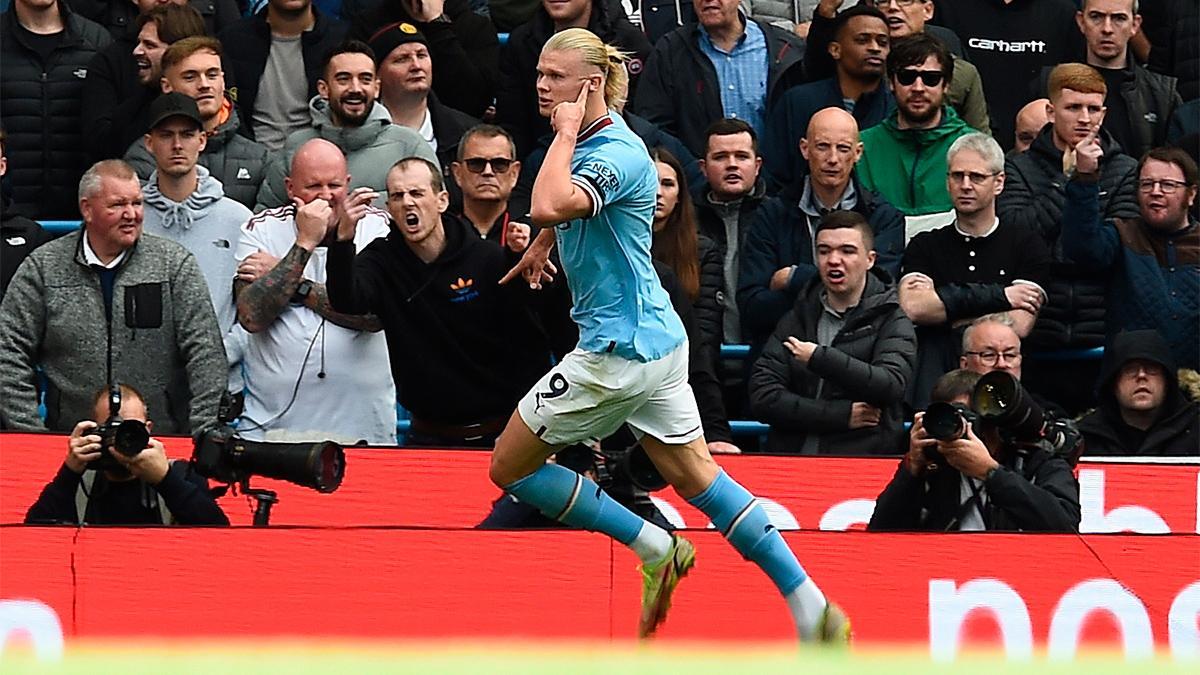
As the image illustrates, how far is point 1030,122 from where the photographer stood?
11875mm

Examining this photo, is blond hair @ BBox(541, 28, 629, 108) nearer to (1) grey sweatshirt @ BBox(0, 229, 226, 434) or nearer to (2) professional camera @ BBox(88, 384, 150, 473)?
(2) professional camera @ BBox(88, 384, 150, 473)

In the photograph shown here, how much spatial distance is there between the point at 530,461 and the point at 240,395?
185cm

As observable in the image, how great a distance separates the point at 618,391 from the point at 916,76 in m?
4.15

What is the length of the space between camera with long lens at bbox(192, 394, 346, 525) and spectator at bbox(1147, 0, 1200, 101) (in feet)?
20.4

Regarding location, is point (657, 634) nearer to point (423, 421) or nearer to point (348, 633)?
point (348, 633)

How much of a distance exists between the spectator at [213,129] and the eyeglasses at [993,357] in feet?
11.7

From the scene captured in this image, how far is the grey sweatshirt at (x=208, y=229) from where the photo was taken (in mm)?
10492

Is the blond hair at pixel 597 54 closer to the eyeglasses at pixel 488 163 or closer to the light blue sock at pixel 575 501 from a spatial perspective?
the light blue sock at pixel 575 501

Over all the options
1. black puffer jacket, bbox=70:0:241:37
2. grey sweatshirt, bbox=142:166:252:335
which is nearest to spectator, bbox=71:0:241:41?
black puffer jacket, bbox=70:0:241:37

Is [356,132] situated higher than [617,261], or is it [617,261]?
[356,132]

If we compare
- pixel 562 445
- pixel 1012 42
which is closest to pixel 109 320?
pixel 562 445

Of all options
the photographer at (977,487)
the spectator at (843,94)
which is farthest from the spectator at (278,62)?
the photographer at (977,487)

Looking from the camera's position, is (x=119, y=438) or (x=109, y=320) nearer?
(x=119, y=438)

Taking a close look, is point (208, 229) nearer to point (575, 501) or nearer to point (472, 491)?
point (472, 491)
